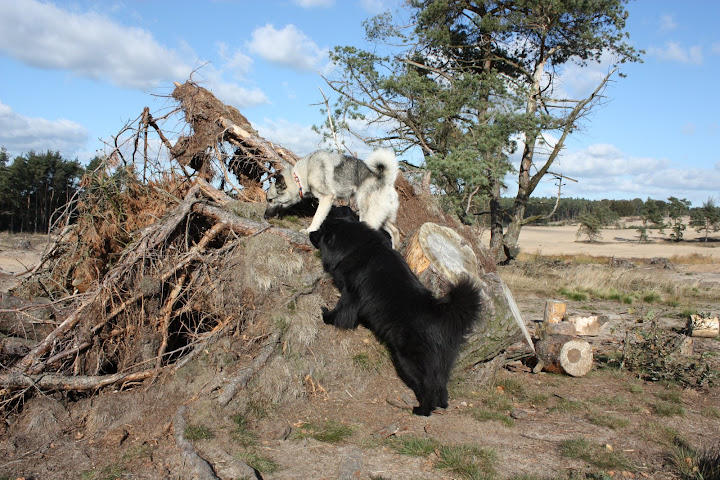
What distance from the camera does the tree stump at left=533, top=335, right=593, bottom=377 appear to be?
21.1 feet

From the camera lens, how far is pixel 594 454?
13.8ft

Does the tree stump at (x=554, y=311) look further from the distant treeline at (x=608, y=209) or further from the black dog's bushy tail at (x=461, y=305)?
the distant treeline at (x=608, y=209)

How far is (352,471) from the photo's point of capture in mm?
3832

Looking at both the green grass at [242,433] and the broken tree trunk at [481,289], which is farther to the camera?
the broken tree trunk at [481,289]

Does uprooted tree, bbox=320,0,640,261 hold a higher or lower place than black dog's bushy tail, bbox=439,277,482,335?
higher

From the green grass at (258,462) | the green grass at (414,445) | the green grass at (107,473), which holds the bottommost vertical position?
the green grass at (107,473)

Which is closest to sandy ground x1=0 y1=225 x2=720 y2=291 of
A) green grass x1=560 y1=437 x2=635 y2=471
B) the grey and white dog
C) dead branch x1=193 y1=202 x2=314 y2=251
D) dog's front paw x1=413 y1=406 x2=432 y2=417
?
dead branch x1=193 y1=202 x2=314 y2=251

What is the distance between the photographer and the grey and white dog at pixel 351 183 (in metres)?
7.25

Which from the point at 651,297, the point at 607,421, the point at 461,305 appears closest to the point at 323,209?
the point at 461,305

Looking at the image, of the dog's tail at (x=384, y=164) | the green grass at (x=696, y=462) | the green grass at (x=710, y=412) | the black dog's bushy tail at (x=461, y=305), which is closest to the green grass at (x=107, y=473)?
the black dog's bushy tail at (x=461, y=305)

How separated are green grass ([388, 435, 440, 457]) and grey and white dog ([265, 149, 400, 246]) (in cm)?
346

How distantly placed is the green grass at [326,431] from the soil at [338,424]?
20 mm

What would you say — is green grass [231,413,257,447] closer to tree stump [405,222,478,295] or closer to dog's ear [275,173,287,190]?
tree stump [405,222,478,295]

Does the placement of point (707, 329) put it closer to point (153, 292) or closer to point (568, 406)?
point (568, 406)
